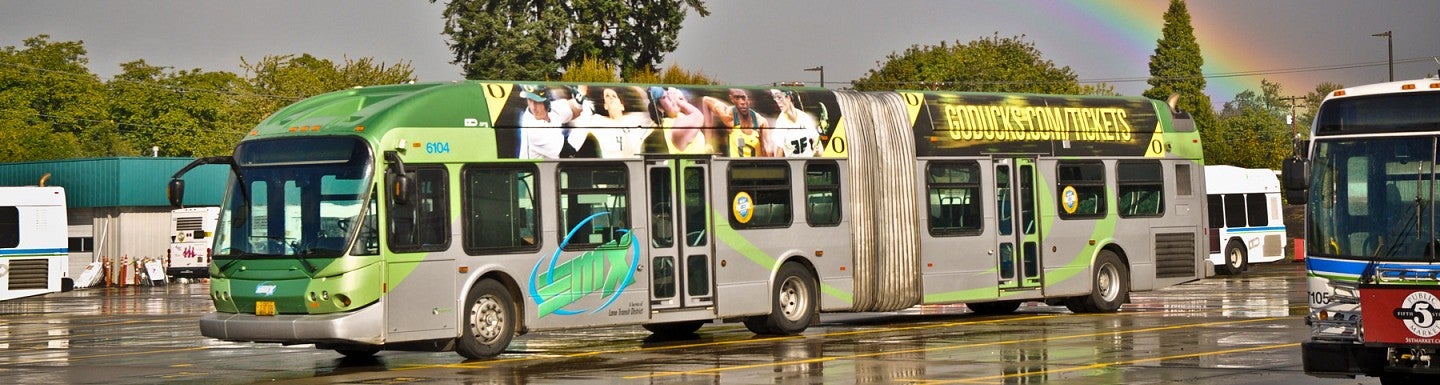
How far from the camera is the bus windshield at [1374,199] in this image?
512 inches

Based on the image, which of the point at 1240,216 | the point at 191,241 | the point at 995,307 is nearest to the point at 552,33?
the point at 191,241

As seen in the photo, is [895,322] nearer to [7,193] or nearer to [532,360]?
[532,360]

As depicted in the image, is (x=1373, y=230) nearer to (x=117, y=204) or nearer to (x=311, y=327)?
(x=311, y=327)

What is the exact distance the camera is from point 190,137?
4210 inches

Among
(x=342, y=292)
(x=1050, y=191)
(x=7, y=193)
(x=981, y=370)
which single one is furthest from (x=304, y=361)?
(x=7, y=193)

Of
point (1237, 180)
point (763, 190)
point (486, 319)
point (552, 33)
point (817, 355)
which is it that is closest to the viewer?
point (817, 355)

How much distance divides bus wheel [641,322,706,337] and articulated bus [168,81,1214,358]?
0.03 meters

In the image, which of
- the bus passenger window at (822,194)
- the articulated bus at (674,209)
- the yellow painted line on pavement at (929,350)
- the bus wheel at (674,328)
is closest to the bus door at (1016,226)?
the articulated bus at (674,209)

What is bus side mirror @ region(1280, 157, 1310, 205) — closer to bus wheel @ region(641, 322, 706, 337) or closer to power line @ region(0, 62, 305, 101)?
bus wheel @ region(641, 322, 706, 337)

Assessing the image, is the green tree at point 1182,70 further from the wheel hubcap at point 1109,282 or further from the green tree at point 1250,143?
the wheel hubcap at point 1109,282

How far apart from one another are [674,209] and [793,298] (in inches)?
90.0

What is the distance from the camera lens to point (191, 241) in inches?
2147

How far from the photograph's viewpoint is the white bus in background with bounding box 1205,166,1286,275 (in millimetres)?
46250

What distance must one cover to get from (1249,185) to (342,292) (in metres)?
33.2
